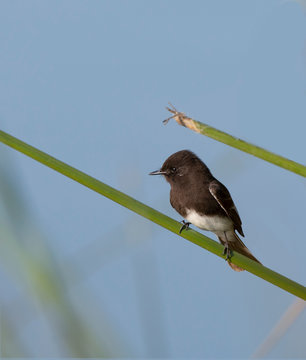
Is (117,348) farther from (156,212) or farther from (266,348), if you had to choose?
(266,348)

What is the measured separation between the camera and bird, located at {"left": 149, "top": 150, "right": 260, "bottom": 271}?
191 centimetres

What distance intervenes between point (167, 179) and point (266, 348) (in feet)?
3.15

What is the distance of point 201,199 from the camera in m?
1.92

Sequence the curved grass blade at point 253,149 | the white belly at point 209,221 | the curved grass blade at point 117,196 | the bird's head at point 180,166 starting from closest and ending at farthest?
the curved grass blade at point 253,149 < the curved grass blade at point 117,196 < the white belly at point 209,221 < the bird's head at point 180,166

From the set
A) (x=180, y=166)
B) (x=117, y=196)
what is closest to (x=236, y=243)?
(x=180, y=166)

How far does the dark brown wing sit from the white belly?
3cm

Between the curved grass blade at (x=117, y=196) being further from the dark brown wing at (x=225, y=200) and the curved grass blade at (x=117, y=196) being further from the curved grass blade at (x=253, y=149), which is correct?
the dark brown wing at (x=225, y=200)

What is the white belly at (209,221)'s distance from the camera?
74.7 inches

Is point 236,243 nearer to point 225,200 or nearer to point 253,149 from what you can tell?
point 225,200

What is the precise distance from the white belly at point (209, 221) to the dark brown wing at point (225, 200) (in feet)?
0.09

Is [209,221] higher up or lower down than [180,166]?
lower down

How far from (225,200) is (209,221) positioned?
0.29 feet

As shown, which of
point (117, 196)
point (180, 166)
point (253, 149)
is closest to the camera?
point (253, 149)

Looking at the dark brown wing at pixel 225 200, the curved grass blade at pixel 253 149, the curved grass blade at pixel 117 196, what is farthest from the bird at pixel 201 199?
the curved grass blade at pixel 253 149
